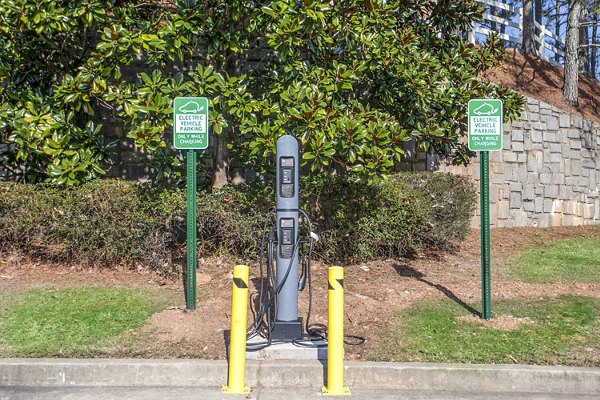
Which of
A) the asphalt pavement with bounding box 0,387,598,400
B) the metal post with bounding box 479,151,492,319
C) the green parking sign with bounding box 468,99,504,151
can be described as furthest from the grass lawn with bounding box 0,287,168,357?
the green parking sign with bounding box 468,99,504,151

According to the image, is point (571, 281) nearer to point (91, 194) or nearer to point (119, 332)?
point (119, 332)

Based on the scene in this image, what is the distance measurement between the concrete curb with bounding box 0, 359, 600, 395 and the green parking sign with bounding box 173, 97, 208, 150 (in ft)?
7.25

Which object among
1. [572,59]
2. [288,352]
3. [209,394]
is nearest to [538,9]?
[572,59]

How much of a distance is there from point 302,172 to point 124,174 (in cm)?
299

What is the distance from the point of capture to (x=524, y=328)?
6508 millimetres

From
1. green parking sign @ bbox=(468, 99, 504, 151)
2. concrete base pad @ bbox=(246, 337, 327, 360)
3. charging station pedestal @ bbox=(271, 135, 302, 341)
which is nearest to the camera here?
concrete base pad @ bbox=(246, 337, 327, 360)

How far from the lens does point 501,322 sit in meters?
6.70

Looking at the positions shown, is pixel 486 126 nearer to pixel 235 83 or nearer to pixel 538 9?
pixel 235 83

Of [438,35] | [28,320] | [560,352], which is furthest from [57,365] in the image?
[438,35]

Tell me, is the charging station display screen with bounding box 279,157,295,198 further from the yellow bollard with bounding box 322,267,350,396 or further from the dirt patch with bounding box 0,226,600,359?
the dirt patch with bounding box 0,226,600,359

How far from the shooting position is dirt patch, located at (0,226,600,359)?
20.4ft

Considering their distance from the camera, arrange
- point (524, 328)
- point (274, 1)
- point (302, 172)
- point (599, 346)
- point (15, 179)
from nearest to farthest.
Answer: point (599, 346) → point (524, 328) → point (274, 1) → point (15, 179) → point (302, 172)

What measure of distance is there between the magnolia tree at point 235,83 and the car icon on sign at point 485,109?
1492 mm

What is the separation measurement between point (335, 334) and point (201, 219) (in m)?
3.78
